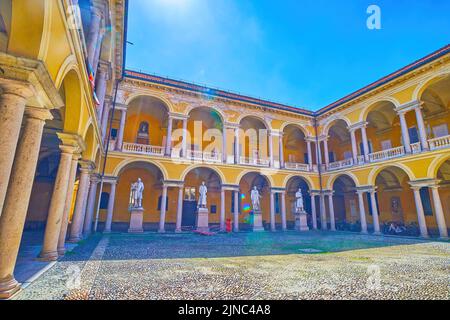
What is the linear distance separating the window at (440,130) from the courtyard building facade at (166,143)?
6 centimetres

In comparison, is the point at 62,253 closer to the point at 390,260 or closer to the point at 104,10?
the point at 104,10

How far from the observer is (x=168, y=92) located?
51.1 ft

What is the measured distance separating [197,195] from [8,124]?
15552mm

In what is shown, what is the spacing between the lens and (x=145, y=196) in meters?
16.9

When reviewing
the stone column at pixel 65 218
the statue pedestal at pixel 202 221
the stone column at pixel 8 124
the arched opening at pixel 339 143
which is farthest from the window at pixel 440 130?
the stone column at pixel 8 124

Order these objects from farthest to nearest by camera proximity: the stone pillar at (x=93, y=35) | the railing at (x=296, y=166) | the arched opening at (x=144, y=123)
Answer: the railing at (x=296, y=166) < the arched opening at (x=144, y=123) < the stone pillar at (x=93, y=35)

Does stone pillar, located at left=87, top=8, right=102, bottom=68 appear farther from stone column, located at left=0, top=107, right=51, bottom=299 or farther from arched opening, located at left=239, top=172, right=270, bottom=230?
arched opening, located at left=239, top=172, right=270, bottom=230

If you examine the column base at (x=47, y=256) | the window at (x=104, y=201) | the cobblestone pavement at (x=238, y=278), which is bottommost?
the cobblestone pavement at (x=238, y=278)

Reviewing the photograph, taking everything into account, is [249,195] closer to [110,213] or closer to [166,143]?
[166,143]

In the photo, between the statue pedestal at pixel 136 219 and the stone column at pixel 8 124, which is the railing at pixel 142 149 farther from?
the stone column at pixel 8 124

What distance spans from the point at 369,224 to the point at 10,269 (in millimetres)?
21791

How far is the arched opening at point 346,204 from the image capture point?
19.6 m

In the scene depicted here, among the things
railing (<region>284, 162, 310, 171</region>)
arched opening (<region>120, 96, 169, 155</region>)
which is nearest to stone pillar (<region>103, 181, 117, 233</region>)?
arched opening (<region>120, 96, 169, 155</region>)
